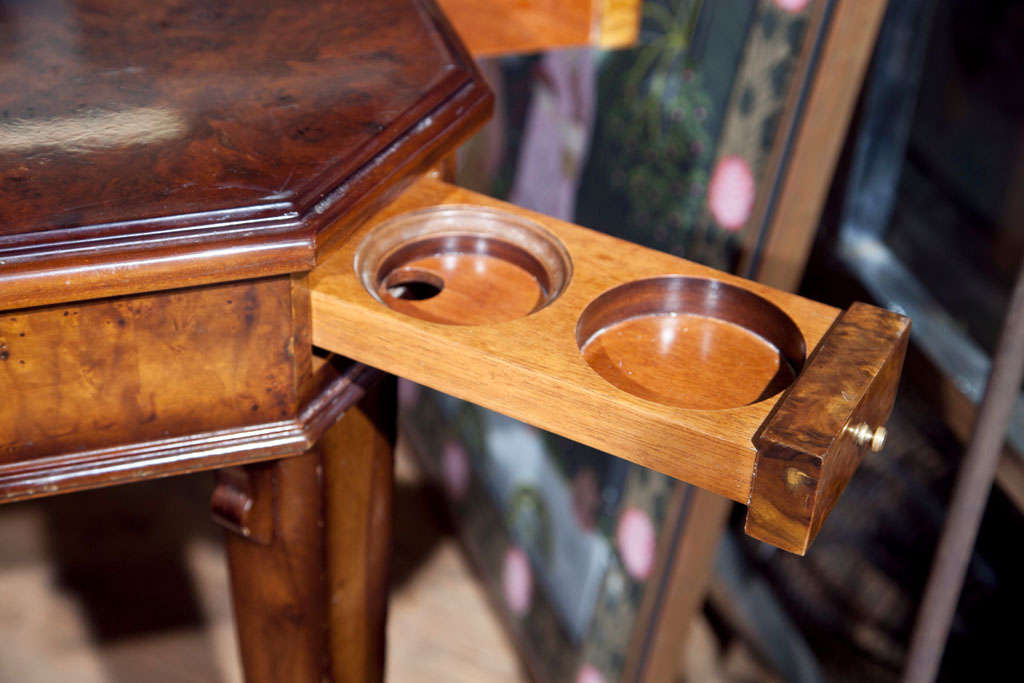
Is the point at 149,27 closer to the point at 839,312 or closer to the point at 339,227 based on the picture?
the point at 339,227

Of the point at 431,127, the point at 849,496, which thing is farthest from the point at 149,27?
the point at 849,496

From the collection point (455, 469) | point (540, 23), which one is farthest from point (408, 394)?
point (540, 23)

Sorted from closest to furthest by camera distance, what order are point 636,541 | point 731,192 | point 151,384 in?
point 151,384 → point 731,192 → point 636,541

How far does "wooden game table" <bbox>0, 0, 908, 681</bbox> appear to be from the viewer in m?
0.65

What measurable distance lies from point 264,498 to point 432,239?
0.25m

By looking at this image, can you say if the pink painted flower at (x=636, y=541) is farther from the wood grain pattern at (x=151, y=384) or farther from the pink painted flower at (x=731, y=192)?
the wood grain pattern at (x=151, y=384)

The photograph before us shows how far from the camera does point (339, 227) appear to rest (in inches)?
28.1

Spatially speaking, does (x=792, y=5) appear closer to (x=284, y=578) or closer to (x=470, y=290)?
(x=470, y=290)

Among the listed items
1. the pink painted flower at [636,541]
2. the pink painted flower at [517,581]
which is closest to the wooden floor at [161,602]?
the pink painted flower at [517,581]

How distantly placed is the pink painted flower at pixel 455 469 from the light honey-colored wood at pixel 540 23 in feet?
2.99

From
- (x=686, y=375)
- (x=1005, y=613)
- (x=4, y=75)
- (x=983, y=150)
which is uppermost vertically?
(x=4, y=75)

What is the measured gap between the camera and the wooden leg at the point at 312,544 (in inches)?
34.5

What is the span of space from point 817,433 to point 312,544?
0.46m

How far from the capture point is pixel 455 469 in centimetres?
207
